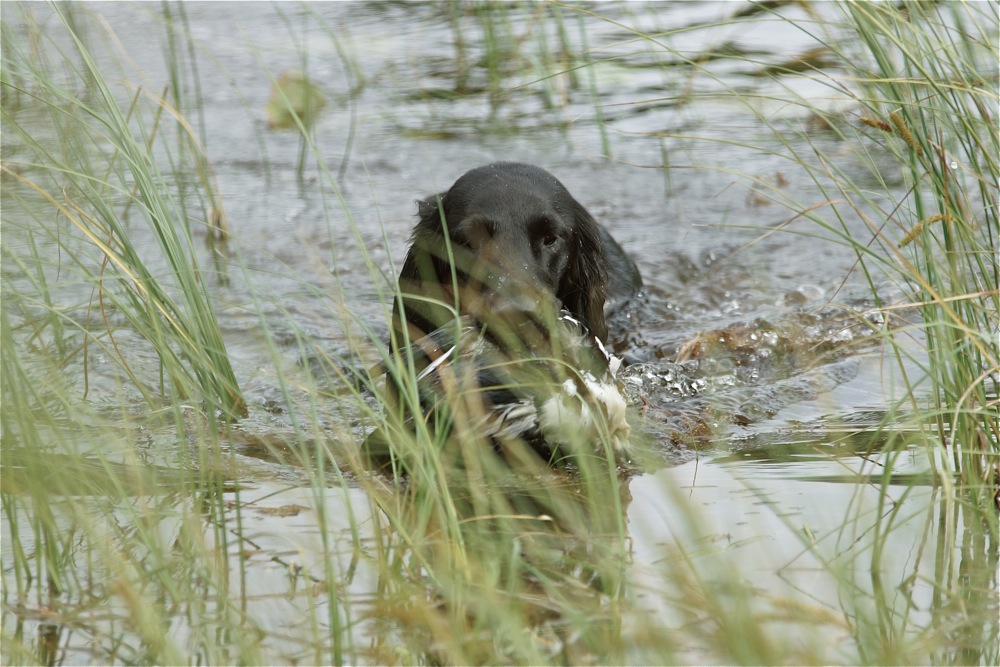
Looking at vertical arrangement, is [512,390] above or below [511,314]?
below

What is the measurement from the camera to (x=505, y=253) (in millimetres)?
3311

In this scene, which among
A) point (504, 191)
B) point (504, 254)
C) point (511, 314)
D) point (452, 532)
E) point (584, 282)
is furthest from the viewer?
point (584, 282)

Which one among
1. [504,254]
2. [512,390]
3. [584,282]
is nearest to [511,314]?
[512,390]

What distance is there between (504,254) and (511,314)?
1.43 feet

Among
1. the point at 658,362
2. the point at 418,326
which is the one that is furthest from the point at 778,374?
the point at 418,326

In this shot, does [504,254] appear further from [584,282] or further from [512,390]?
[584,282]

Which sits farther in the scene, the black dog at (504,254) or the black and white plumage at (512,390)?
the black dog at (504,254)

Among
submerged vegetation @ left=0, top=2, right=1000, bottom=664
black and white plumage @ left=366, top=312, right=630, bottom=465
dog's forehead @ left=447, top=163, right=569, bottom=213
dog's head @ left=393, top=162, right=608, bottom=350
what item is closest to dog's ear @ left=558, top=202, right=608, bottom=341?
dog's head @ left=393, top=162, right=608, bottom=350

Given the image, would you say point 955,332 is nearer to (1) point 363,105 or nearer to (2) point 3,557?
(2) point 3,557

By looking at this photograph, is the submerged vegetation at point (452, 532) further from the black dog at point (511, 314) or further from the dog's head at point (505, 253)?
the dog's head at point (505, 253)

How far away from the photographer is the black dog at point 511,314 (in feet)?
9.38

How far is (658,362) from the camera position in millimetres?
4582

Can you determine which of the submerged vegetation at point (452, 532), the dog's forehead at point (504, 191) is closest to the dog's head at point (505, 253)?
the dog's forehead at point (504, 191)

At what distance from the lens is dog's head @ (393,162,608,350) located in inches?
123
